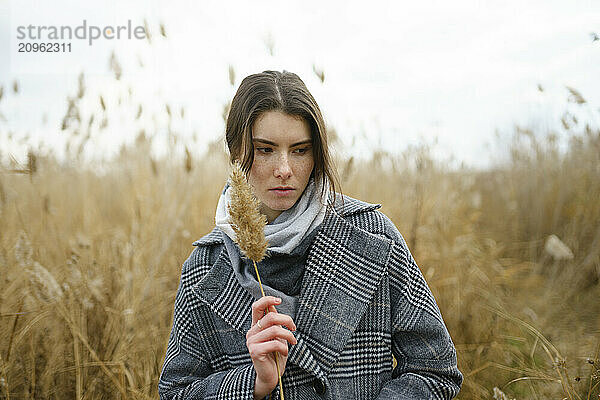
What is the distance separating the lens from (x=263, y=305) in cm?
117

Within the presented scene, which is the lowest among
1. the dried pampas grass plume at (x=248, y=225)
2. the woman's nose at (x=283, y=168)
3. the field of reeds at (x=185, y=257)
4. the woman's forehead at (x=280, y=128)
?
the field of reeds at (x=185, y=257)

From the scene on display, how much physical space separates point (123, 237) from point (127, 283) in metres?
0.59

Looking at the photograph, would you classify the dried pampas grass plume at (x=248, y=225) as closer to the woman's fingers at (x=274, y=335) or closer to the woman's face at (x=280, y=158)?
the woman's fingers at (x=274, y=335)

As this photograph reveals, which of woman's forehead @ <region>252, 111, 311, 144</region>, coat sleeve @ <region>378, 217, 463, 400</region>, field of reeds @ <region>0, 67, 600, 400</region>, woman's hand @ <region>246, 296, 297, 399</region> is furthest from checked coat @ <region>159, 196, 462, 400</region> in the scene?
field of reeds @ <region>0, 67, 600, 400</region>

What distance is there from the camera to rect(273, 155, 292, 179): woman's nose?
4.70 ft

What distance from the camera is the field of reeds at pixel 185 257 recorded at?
2355mm

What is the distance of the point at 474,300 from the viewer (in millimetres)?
3475

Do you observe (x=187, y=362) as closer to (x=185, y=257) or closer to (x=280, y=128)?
(x=280, y=128)

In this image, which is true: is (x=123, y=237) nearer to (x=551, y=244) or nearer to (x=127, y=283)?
(x=127, y=283)

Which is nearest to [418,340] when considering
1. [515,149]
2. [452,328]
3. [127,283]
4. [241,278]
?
[241,278]

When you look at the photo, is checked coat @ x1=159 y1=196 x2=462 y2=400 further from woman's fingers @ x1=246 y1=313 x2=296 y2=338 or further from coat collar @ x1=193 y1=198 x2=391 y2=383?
woman's fingers @ x1=246 y1=313 x2=296 y2=338

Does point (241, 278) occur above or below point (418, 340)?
above

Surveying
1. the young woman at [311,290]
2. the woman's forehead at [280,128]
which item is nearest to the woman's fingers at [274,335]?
the young woman at [311,290]

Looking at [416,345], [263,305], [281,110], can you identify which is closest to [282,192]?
[281,110]
